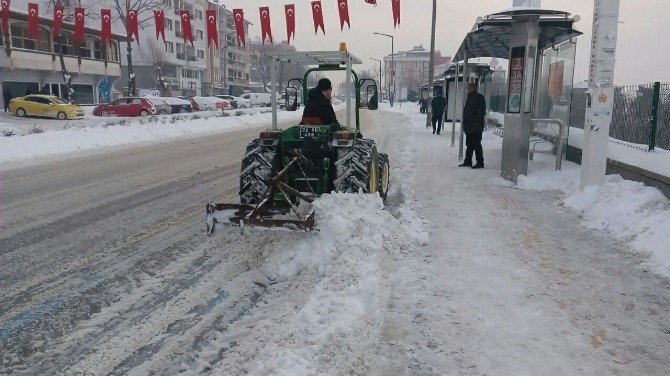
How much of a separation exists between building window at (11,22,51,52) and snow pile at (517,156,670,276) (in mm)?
40677

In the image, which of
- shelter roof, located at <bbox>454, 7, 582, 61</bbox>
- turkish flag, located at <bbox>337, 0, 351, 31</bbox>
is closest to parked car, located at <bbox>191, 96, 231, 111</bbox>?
turkish flag, located at <bbox>337, 0, 351, 31</bbox>

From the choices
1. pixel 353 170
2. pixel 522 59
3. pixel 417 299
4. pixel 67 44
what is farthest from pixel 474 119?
pixel 67 44

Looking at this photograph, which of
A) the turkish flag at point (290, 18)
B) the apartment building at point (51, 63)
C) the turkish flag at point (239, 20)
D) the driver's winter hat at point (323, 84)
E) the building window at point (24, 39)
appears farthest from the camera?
the building window at point (24, 39)

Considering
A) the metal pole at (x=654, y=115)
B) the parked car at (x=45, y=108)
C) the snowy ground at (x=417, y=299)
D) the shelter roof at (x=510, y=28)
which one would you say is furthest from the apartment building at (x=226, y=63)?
the snowy ground at (x=417, y=299)

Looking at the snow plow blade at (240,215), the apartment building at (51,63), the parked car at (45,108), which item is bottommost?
the snow plow blade at (240,215)

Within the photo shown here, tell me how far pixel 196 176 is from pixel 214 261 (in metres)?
5.25

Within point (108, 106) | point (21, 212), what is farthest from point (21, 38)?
point (21, 212)

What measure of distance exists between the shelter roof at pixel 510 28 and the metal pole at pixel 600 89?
3.22 ft

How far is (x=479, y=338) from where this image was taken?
351cm

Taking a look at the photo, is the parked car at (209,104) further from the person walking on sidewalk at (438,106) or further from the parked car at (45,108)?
the person walking on sidewalk at (438,106)

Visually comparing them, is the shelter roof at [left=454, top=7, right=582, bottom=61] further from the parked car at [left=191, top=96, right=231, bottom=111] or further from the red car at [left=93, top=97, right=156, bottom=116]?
the parked car at [left=191, top=96, right=231, bottom=111]

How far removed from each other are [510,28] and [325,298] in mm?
7987

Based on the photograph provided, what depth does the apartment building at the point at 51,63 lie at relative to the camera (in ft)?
119

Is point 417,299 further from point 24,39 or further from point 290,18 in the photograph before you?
point 24,39
